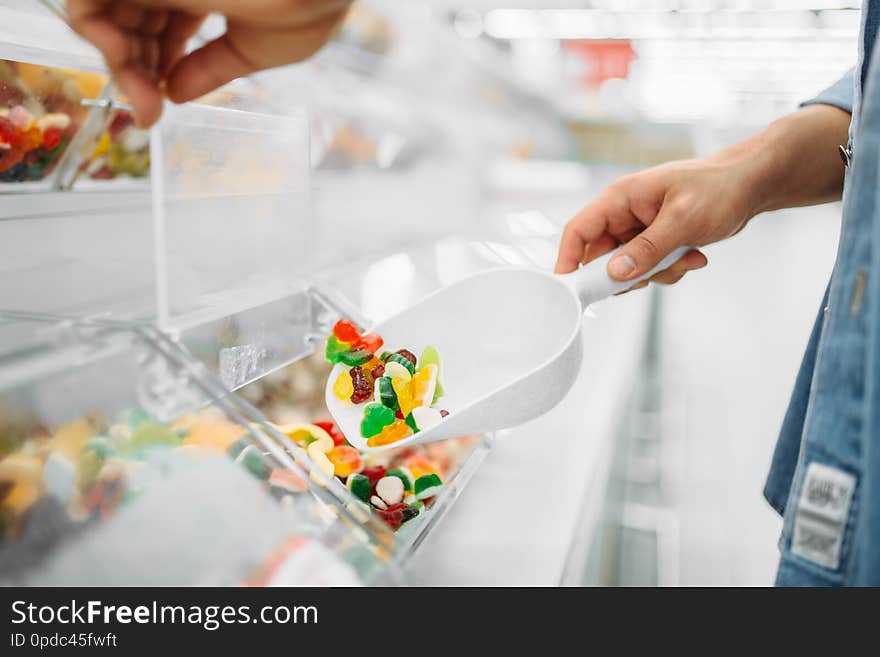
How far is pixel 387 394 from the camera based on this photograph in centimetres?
96

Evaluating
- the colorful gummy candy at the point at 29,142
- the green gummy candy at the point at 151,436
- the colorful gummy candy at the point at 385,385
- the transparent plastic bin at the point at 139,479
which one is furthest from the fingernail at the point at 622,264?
the colorful gummy candy at the point at 29,142

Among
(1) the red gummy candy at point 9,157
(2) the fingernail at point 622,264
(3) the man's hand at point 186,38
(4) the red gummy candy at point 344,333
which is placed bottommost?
(4) the red gummy candy at point 344,333

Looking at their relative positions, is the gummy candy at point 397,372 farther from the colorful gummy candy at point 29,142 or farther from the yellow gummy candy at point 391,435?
the colorful gummy candy at point 29,142

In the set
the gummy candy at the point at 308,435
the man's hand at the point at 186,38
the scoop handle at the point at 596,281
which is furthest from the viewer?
the scoop handle at the point at 596,281

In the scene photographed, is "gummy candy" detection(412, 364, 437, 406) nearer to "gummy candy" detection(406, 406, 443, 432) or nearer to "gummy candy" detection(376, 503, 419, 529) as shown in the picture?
"gummy candy" detection(406, 406, 443, 432)

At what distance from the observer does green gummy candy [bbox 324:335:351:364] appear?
1.04 meters

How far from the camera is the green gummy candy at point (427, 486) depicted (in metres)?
0.97

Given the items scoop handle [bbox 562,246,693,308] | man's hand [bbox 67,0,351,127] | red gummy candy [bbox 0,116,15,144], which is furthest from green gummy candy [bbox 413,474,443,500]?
red gummy candy [bbox 0,116,15,144]

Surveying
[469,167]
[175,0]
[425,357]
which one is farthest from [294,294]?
[469,167]

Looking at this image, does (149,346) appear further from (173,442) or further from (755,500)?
(755,500)

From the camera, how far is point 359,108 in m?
2.38

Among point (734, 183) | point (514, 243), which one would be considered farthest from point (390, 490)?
point (514, 243)

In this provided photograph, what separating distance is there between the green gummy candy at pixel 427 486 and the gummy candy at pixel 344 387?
0.55 feet

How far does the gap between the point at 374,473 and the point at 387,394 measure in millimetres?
124
